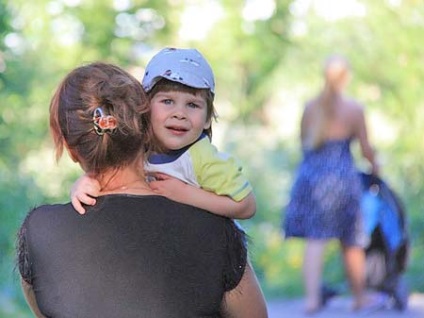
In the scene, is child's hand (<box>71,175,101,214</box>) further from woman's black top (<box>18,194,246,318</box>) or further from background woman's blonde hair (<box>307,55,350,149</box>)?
background woman's blonde hair (<box>307,55,350,149</box>)

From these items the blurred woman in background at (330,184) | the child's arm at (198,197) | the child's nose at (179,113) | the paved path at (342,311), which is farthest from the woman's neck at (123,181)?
the paved path at (342,311)

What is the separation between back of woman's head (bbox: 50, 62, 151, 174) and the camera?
255 centimetres

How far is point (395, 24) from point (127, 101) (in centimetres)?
933

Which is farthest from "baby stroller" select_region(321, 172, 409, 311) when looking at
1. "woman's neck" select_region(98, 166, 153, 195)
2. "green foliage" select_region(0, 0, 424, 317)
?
"woman's neck" select_region(98, 166, 153, 195)

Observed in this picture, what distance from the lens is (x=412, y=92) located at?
1130cm

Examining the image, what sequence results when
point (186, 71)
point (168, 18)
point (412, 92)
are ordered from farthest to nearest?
point (168, 18), point (412, 92), point (186, 71)

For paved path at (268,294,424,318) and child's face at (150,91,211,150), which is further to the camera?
paved path at (268,294,424,318)

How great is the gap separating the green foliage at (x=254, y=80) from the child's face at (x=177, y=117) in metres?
4.58

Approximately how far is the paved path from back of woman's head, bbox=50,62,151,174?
206 inches

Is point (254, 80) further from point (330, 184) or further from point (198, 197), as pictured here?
point (198, 197)

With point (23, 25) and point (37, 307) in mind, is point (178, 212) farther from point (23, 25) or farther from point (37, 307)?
point (23, 25)

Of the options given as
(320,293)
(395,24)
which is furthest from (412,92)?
(320,293)

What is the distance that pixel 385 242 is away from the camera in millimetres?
8125

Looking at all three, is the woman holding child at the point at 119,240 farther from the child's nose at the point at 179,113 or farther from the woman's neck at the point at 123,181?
the child's nose at the point at 179,113
